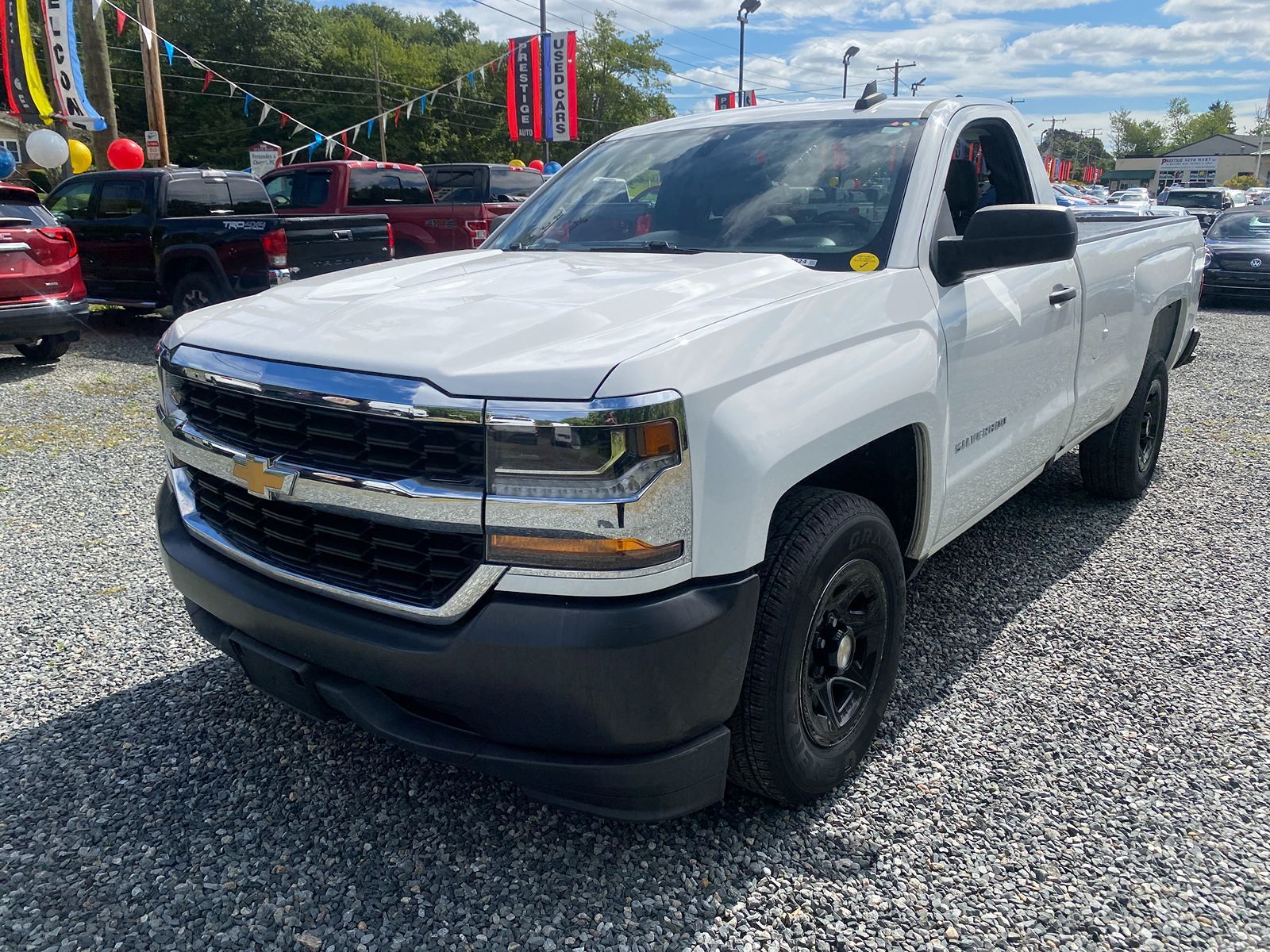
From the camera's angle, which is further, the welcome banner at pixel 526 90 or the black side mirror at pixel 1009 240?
the welcome banner at pixel 526 90

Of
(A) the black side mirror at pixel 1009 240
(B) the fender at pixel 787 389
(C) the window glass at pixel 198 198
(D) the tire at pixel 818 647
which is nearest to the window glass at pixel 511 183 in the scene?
(C) the window glass at pixel 198 198

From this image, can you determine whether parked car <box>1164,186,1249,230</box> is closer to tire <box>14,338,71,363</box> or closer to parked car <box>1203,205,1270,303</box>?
parked car <box>1203,205,1270,303</box>

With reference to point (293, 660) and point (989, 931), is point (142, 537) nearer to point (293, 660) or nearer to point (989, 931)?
point (293, 660)

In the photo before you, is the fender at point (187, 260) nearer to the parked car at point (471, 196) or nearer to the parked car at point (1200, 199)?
the parked car at point (471, 196)

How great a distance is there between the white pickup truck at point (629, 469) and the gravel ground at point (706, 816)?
306mm

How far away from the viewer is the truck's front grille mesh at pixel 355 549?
2000mm

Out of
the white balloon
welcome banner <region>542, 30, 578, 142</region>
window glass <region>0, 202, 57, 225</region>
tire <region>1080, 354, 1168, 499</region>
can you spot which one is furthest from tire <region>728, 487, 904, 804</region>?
welcome banner <region>542, 30, 578, 142</region>

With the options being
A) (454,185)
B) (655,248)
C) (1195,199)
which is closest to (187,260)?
(454,185)

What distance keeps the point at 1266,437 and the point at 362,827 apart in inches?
266

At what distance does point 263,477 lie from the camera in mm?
2201

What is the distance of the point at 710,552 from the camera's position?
6.39 ft

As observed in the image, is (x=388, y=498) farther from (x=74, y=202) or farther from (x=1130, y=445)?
(x=74, y=202)

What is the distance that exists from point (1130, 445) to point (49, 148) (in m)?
16.8

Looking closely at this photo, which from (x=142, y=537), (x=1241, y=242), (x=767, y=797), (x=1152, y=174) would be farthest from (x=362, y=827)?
(x=1152, y=174)
